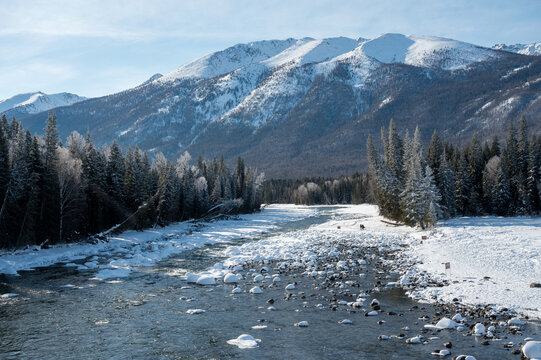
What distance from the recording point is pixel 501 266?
26.0 meters

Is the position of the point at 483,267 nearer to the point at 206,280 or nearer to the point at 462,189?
the point at 206,280

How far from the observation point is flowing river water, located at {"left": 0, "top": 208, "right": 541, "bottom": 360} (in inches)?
569

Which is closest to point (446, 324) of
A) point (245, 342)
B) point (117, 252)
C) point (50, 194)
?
point (245, 342)

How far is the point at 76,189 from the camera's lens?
48312mm

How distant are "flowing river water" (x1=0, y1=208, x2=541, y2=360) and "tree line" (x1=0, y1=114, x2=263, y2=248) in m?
17.4

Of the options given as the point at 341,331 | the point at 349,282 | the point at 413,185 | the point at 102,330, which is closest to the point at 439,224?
the point at 413,185

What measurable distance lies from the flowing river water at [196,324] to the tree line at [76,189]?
685 inches

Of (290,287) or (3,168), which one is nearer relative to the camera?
(290,287)

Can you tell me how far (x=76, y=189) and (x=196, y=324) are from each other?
1476 inches

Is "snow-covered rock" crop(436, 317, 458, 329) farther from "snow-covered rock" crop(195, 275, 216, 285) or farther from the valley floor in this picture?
"snow-covered rock" crop(195, 275, 216, 285)

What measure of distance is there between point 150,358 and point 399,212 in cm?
5421

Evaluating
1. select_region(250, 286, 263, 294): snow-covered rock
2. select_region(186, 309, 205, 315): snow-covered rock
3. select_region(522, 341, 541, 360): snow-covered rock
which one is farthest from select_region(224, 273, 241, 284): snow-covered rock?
select_region(522, 341, 541, 360): snow-covered rock

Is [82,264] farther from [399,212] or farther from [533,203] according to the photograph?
[533,203]

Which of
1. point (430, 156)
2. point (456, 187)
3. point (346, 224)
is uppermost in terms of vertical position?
point (430, 156)
